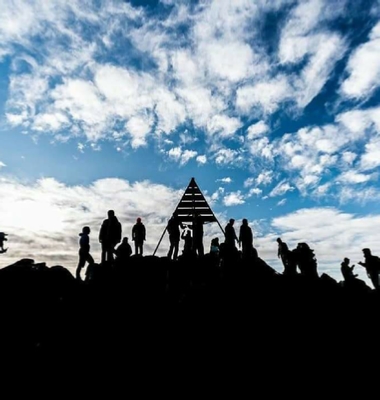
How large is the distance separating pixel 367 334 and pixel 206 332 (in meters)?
4.73

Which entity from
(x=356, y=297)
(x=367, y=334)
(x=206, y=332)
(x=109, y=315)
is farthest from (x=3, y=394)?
(x=356, y=297)

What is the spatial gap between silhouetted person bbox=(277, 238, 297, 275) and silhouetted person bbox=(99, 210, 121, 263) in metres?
9.03

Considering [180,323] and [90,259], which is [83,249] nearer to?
[90,259]

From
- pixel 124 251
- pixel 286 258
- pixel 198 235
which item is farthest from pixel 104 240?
pixel 286 258

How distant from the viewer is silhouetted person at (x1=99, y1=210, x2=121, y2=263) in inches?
499

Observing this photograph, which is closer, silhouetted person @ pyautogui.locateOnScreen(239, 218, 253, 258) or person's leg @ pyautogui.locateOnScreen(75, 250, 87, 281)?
person's leg @ pyautogui.locateOnScreen(75, 250, 87, 281)

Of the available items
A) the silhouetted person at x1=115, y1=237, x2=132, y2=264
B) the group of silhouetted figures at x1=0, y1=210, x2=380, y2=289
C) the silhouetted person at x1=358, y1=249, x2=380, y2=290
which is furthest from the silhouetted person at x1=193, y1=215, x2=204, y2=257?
the silhouetted person at x1=358, y1=249, x2=380, y2=290

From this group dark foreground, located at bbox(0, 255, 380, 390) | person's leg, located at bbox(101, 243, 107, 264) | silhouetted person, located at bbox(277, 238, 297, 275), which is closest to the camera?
dark foreground, located at bbox(0, 255, 380, 390)

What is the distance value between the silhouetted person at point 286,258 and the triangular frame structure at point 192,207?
344 centimetres

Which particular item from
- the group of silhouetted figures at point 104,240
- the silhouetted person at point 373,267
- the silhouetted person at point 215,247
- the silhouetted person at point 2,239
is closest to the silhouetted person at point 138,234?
the group of silhouetted figures at point 104,240

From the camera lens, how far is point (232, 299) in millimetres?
11047

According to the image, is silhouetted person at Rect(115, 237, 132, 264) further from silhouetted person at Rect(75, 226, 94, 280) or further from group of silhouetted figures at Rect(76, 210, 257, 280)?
silhouetted person at Rect(75, 226, 94, 280)

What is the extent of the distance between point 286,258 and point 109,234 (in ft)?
31.5

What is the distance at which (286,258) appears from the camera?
54.1 feet
